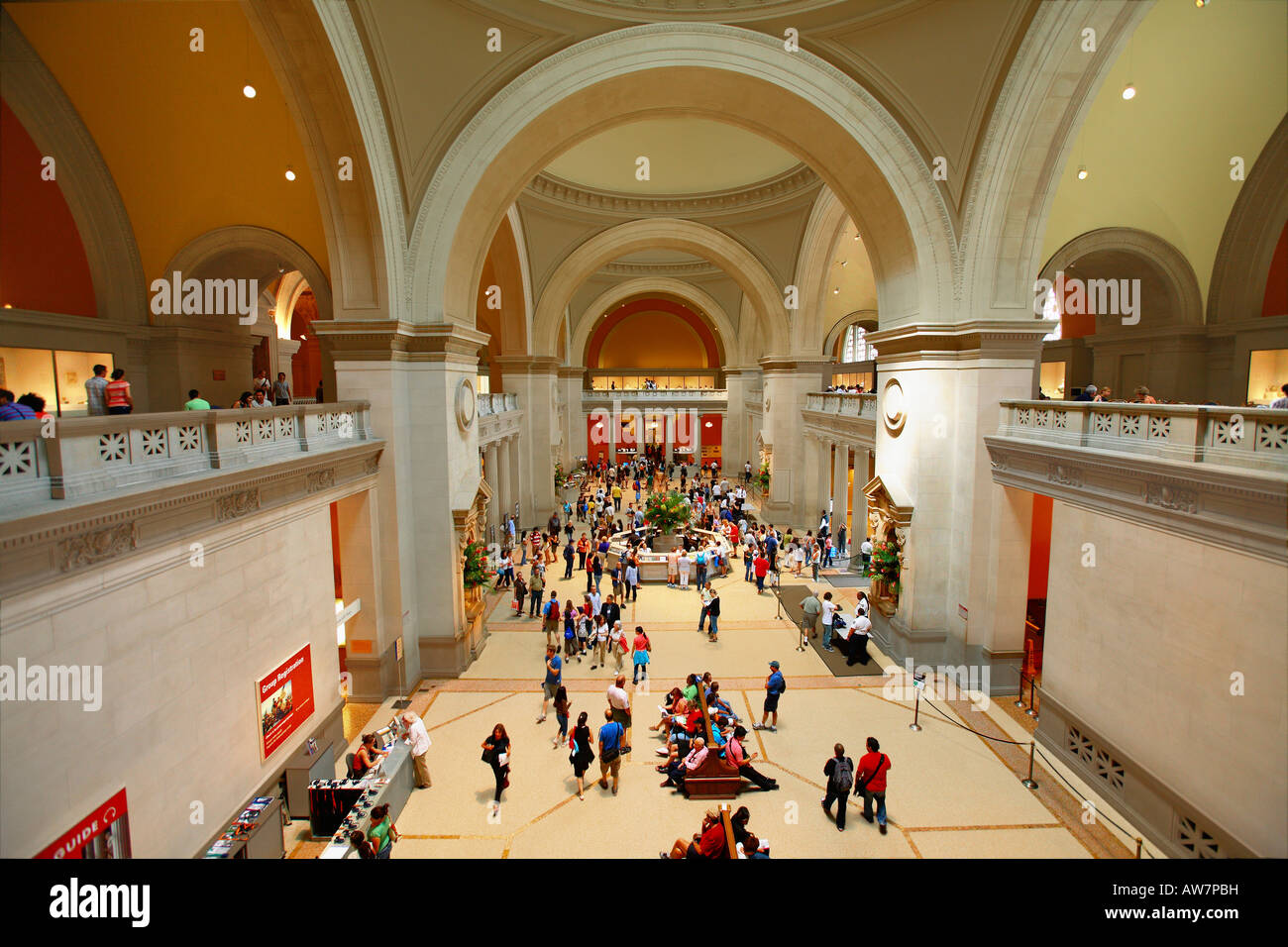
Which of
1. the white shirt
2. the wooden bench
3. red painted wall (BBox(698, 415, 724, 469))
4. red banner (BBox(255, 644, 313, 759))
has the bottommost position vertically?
the wooden bench

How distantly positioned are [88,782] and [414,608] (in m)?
6.07

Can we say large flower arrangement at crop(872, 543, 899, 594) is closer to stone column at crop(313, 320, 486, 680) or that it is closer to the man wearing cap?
the man wearing cap

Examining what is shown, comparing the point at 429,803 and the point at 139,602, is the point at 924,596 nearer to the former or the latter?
the point at 429,803

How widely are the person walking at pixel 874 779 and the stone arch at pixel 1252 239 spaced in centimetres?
1205

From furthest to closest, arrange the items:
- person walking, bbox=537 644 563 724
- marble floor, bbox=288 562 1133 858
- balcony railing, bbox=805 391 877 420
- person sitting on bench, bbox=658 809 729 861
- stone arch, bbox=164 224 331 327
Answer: balcony railing, bbox=805 391 877 420
stone arch, bbox=164 224 331 327
person walking, bbox=537 644 563 724
marble floor, bbox=288 562 1133 858
person sitting on bench, bbox=658 809 729 861

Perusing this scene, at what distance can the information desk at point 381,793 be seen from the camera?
19.1 feet

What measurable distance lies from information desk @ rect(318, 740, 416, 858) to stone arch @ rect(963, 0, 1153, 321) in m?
10.6

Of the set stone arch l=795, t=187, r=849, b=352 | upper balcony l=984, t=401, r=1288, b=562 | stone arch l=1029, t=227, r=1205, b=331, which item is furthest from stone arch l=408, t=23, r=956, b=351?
stone arch l=795, t=187, r=849, b=352

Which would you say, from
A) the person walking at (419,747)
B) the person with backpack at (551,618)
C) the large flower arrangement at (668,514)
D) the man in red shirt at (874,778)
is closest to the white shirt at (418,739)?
the person walking at (419,747)

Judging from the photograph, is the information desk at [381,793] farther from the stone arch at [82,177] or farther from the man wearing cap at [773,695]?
the stone arch at [82,177]

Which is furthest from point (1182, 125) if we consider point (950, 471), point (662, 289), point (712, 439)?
point (712, 439)

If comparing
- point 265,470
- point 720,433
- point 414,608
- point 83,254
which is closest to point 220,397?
point 83,254

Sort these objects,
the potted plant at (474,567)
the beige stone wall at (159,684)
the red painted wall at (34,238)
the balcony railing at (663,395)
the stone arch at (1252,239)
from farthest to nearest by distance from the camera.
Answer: the balcony railing at (663,395) < the potted plant at (474,567) < the stone arch at (1252,239) < the red painted wall at (34,238) < the beige stone wall at (159,684)

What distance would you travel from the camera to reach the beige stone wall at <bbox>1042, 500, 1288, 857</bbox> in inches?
201
